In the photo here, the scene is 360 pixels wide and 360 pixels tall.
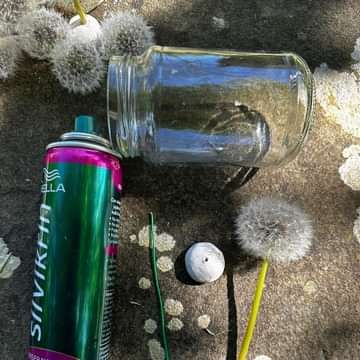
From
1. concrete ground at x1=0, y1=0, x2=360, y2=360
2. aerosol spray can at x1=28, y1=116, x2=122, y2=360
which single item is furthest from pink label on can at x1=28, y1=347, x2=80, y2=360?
concrete ground at x1=0, y1=0, x2=360, y2=360

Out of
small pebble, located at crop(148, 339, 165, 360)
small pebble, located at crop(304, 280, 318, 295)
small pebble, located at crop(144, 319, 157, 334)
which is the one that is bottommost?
small pebble, located at crop(148, 339, 165, 360)

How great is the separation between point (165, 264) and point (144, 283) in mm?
50

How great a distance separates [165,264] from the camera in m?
0.89

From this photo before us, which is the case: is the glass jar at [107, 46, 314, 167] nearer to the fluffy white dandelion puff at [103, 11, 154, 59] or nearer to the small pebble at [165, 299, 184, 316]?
the fluffy white dandelion puff at [103, 11, 154, 59]

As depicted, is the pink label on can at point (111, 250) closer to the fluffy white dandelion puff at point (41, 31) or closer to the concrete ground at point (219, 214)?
the concrete ground at point (219, 214)

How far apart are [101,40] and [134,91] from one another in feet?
0.49

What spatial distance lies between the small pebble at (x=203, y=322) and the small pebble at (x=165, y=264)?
102 mm

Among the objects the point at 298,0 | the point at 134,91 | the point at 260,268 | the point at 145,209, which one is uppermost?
the point at 298,0

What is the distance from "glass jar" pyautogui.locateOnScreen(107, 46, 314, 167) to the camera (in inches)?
32.8

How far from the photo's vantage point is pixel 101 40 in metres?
0.91

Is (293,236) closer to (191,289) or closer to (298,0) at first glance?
(191,289)

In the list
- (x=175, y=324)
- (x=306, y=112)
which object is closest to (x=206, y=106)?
(x=306, y=112)

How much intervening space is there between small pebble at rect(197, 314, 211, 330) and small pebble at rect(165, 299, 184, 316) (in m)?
0.04

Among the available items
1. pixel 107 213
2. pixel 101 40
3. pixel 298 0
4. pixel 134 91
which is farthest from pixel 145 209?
pixel 298 0
